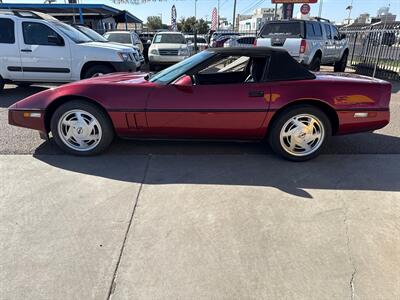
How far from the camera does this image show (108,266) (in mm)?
2252

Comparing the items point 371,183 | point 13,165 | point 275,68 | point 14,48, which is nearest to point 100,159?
point 13,165

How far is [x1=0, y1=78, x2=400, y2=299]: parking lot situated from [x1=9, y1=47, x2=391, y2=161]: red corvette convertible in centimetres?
31

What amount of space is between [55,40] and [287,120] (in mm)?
6180

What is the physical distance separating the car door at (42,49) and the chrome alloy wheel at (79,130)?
4.41m

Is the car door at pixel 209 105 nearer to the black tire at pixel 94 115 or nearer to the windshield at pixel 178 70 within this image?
the windshield at pixel 178 70

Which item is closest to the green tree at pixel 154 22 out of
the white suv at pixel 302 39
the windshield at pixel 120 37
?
the windshield at pixel 120 37

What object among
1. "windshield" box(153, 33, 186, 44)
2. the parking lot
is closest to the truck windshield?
"windshield" box(153, 33, 186, 44)

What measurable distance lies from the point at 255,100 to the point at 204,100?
589 mm

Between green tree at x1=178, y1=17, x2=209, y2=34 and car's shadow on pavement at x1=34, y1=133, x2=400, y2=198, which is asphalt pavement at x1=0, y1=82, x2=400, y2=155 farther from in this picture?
green tree at x1=178, y1=17, x2=209, y2=34

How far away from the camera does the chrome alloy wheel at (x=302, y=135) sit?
3926mm

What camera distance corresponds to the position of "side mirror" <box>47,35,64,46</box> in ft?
25.0

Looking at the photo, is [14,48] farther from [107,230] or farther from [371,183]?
[371,183]

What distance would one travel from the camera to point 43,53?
7.72 m

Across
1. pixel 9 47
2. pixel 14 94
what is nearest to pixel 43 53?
pixel 9 47
